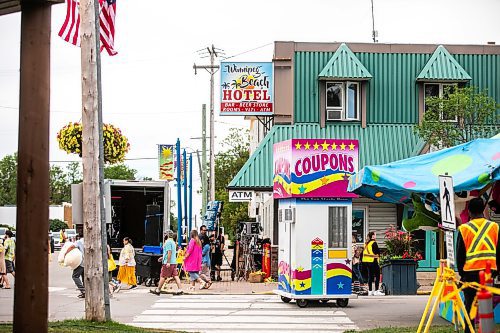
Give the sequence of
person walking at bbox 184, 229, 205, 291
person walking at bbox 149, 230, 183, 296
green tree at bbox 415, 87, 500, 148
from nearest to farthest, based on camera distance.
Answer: person walking at bbox 149, 230, 183, 296 < person walking at bbox 184, 229, 205, 291 < green tree at bbox 415, 87, 500, 148

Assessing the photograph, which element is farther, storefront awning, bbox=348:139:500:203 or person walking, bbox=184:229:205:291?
person walking, bbox=184:229:205:291

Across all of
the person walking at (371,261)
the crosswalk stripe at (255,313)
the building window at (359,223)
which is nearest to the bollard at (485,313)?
the crosswalk stripe at (255,313)

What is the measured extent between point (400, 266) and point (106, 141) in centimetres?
865

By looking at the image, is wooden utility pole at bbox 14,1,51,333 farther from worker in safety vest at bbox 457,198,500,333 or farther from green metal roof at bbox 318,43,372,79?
green metal roof at bbox 318,43,372,79

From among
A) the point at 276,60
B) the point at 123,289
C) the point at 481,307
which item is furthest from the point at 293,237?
the point at 276,60

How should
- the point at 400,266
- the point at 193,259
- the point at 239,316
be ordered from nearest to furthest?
1. the point at 239,316
2. the point at 400,266
3. the point at 193,259

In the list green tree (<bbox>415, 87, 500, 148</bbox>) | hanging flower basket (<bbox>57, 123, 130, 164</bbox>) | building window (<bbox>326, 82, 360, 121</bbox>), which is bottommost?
hanging flower basket (<bbox>57, 123, 130, 164</bbox>)

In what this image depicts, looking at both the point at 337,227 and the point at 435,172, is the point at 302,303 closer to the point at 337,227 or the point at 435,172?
the point at 337,227

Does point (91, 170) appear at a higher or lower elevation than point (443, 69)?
lower

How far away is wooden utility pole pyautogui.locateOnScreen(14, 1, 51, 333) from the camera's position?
1057cm

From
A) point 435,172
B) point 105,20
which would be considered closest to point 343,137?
point 435,172

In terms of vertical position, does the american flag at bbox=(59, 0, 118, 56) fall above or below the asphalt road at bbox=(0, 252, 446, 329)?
above

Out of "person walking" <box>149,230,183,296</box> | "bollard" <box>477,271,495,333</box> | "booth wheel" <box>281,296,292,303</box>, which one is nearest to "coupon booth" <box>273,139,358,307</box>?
"booth wheel" <box>281,296,292,303</box>

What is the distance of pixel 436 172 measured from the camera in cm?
1758
